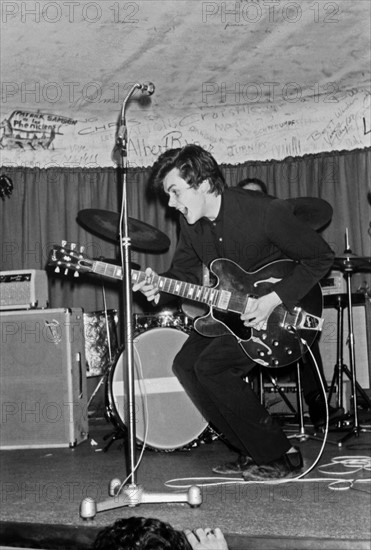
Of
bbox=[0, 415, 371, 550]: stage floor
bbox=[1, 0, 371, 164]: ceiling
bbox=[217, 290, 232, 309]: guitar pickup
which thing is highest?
bbox=[1, 0, 371, 164]: ceiling

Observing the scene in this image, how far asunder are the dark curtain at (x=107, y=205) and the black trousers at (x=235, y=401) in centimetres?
274

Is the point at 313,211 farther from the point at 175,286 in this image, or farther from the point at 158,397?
the point at 158,397

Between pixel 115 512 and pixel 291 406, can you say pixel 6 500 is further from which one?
pixel 291 406

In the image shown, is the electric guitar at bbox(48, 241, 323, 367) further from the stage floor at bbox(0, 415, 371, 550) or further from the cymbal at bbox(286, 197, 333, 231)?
the cymbal at bbox(286, 197, 333, 231)

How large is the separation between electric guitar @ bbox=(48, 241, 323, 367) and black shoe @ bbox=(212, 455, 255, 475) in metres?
0.50

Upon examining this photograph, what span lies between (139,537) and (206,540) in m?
0.47

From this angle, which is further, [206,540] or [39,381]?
[39,381]

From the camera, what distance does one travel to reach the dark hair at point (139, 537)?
1404 millimetres

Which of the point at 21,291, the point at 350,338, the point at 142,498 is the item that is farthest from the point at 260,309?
the point at 21,291

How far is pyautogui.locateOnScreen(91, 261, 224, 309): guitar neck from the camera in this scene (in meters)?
3.37

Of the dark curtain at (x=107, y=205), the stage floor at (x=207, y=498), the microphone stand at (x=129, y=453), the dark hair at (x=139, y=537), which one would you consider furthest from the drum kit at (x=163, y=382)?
the dark hair at (x=139, y=537)

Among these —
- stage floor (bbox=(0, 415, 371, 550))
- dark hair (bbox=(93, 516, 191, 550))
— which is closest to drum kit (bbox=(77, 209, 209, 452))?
stage floor (bbox=(0, 415, 371, 550))

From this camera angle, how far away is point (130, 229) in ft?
15.1

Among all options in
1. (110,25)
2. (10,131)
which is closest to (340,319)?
(110,25)
